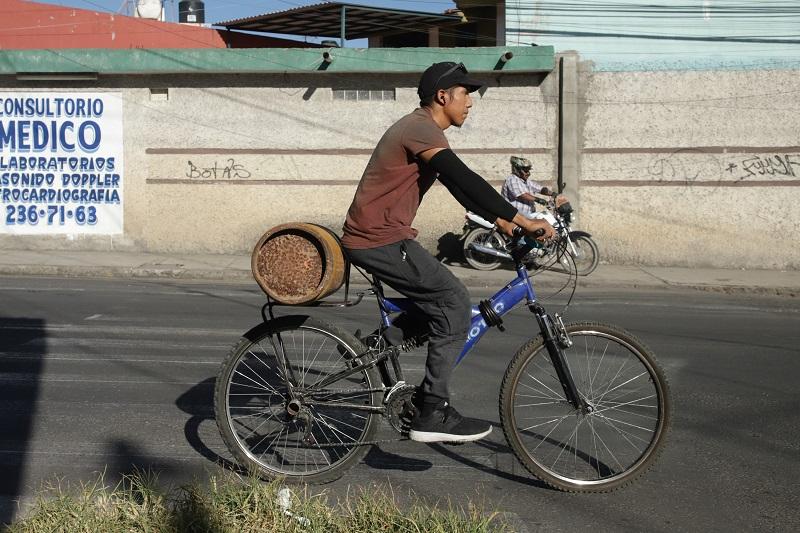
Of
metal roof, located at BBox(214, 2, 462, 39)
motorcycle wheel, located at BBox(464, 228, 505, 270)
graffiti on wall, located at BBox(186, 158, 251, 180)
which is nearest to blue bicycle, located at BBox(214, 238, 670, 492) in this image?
motorcycle wheel, located at BBox(464, 228, 505, 270)

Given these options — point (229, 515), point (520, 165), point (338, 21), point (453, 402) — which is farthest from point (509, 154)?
point (229, 515)

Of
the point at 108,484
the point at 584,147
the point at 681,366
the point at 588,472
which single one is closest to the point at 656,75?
the point at 584,147

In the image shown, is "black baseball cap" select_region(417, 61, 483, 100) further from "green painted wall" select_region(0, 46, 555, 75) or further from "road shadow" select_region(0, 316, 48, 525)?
"green painted wall" select_region(0, 46, 555, 75)

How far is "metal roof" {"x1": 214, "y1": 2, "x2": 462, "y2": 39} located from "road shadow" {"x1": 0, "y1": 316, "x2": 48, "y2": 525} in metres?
11.3

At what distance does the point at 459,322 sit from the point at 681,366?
3.88 metres

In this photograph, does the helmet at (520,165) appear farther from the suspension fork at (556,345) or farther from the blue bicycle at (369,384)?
the suspension fork at (556,345)

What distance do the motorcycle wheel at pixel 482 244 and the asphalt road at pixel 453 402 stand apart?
4616 mm

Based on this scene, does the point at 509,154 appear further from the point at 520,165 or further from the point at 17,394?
the point at 17,394

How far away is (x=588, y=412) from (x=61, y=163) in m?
14.5

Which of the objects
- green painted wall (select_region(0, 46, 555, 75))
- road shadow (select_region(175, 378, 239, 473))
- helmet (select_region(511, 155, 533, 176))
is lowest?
road shadow (select_region(175, 378, 239, 473))

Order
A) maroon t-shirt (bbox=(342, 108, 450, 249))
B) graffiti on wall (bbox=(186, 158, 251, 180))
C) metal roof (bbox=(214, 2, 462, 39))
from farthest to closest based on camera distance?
metal roof (bbox=(214, 2, 462, 39)), graffiti on wall (bbox=(186, 158, 251, 180)), maroon t-shirt (bbox=(342, 108, 450, 249))

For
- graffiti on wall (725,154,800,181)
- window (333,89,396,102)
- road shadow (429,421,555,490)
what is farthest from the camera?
window (333,89,396,102)

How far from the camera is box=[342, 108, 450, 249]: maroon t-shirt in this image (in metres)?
4.34

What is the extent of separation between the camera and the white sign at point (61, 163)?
17.1 m
